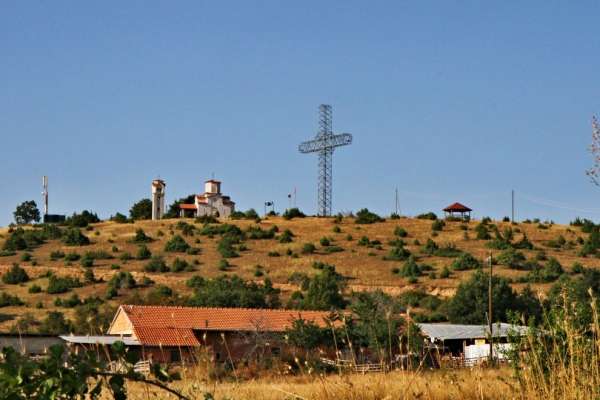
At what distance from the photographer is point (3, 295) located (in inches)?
1932

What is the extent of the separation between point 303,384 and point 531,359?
1948 mm

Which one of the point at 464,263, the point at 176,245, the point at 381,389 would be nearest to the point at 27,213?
the point at 176,245

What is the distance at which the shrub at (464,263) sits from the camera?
56219mm

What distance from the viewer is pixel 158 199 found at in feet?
271

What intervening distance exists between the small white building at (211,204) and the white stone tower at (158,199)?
1.87 meters

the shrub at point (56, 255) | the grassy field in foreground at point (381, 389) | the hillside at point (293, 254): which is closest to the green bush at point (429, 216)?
the hillside at point (293, 254)

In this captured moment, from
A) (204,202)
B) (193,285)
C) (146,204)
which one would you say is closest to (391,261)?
(193,285)

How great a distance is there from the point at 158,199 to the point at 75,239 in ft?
51.3

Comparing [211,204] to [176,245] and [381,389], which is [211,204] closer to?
[176,245]

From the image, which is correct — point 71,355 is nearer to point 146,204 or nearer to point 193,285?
point 193,285

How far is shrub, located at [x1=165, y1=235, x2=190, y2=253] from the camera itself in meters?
64.0

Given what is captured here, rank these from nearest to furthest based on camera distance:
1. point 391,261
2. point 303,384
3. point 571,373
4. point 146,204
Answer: point 571,373 → point 303,384 → point 391,261 → point 146,204

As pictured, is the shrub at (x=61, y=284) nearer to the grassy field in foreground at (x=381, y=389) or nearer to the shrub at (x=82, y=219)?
the shrub at (x=82, y=219)

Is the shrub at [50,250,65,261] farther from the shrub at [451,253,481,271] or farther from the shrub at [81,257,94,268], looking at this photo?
the shrub at [451,253,481,271]
